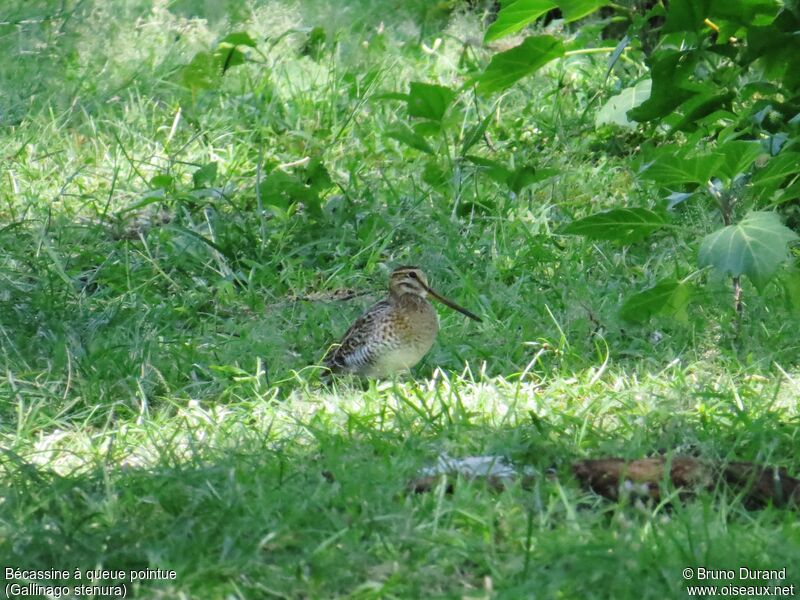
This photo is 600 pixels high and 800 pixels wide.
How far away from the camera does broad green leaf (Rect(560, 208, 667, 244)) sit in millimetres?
5492

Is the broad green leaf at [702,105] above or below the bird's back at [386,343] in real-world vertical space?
above

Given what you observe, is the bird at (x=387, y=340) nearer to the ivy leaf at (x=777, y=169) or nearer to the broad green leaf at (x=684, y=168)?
the broad green leaf at (x=684, y=168)

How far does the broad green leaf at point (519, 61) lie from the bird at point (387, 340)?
3.66 ft

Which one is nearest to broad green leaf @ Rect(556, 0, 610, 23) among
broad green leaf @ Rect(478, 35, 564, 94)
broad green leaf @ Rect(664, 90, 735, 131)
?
broad green leaf @ Rect(478, 35, 564, 94)

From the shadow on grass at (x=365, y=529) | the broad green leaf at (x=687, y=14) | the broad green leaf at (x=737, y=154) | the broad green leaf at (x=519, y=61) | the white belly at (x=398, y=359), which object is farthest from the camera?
the white belly at (x=398, y=359)

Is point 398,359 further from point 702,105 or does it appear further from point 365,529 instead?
point 365,529

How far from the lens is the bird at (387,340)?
6.07 metres

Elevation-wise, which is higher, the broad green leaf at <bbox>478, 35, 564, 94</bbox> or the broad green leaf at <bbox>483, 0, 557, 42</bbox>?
the broad green leaf at <bbox>483, 0, 557, 42</bbox>

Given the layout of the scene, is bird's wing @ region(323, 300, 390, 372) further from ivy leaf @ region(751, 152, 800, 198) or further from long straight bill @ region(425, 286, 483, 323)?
ivy leaf @ region(751, 152, 800, 198)

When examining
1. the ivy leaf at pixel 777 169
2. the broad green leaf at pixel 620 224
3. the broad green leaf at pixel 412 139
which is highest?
the ivy leaf at pixel 777 169

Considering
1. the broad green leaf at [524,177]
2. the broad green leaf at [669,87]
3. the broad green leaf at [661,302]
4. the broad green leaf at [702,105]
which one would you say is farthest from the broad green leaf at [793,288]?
the broad green leaf at [524,177]

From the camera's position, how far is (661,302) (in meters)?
5.57

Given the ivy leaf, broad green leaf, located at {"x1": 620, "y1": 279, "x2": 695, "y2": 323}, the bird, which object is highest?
the ivy leaf

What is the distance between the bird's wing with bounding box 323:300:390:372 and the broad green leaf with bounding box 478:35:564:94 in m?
1.23
